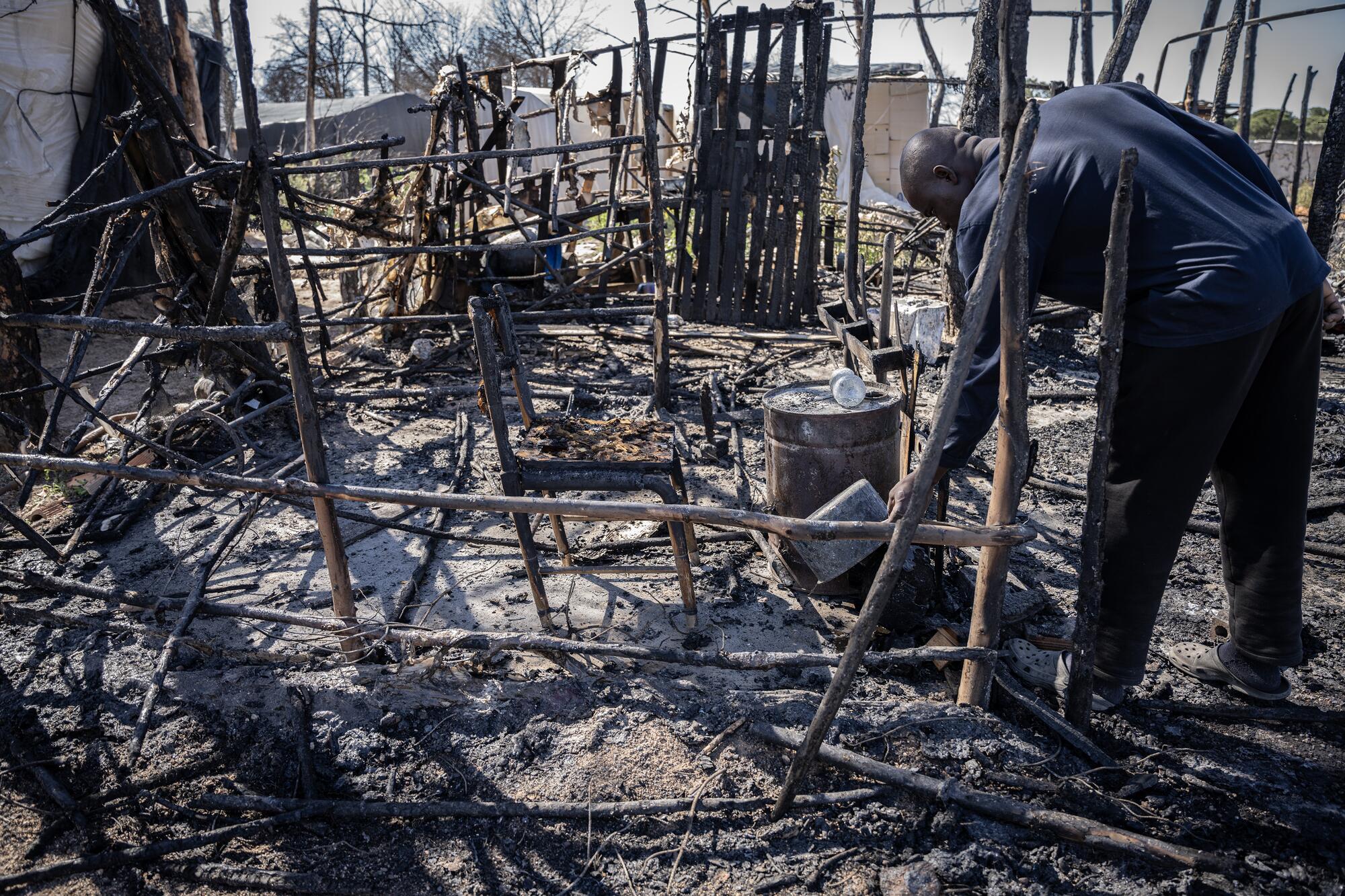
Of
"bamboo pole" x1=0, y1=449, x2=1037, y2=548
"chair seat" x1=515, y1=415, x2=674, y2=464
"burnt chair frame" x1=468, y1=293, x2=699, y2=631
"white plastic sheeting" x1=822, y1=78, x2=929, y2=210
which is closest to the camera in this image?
"bamboo pole" x1=0, y1=449, x2=1037, y2=548

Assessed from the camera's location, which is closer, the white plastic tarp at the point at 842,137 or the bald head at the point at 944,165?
the bald head at the point at 944,165

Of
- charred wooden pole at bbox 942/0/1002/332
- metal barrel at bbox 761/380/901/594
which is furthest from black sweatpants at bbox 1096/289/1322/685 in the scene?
charred wooden pole at bbox 942/0/1002/332

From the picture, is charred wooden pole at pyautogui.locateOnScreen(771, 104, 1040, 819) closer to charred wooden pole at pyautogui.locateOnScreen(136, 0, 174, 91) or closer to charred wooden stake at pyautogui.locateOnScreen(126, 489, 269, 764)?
charred wooden stake at pyautogui.locateOnScreen(126, 489, 269, 764)

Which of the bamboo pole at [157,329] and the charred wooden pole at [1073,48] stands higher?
the charred wooden pole at [1073,48]

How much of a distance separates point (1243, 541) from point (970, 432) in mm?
1142

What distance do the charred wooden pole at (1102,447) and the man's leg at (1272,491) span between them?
0.56 m

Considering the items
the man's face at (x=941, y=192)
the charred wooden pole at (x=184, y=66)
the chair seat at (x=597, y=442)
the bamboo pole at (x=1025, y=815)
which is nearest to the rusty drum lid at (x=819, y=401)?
the chair seat at (x=597, y=442)

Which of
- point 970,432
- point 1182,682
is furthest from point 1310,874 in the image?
point 970,432

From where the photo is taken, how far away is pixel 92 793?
8.70 ft

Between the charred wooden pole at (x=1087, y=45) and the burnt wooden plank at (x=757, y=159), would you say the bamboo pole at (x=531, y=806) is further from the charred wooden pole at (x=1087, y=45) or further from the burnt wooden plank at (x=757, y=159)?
the charred wooden pole at (x=1087, y=45)

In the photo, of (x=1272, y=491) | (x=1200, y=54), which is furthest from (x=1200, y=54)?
(x=1272, y=491)

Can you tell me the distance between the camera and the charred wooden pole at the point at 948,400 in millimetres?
2018

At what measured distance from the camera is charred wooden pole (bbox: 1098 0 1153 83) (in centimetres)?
740

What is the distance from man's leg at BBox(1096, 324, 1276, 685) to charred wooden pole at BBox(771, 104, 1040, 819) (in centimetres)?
72
